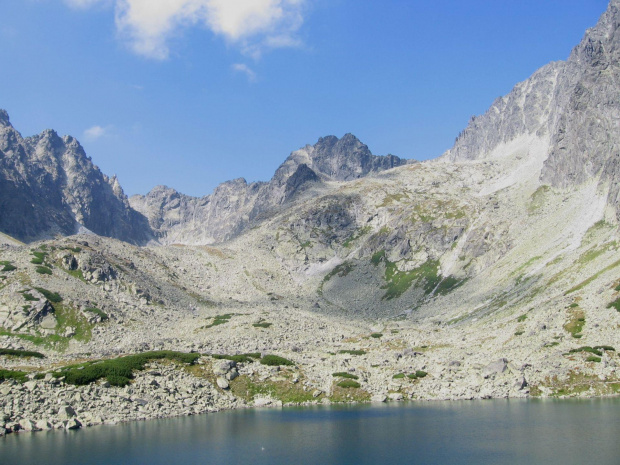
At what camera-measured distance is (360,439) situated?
41.8m

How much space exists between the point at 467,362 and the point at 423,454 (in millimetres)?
35170

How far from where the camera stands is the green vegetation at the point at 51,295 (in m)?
102

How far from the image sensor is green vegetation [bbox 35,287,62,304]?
102 meters

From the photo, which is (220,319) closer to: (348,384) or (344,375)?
(344,375)

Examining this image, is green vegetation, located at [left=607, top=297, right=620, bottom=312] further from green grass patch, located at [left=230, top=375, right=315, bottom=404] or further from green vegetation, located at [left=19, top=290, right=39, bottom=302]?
green vegetation, located at [left=19, top=290, right=39, bottom=302]

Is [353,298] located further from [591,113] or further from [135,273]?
[591,113]

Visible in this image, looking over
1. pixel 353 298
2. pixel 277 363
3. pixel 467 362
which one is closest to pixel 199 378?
pixel 277 363

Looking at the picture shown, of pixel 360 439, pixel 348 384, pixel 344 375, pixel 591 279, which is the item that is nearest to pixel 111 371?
pixel 348 384

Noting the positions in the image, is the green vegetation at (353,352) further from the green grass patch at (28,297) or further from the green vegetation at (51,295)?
the green grass patch at (28,297)

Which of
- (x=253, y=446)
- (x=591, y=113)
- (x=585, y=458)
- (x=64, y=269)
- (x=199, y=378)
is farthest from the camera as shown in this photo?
(x=591, y=113)

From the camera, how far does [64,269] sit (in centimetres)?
→ 12425

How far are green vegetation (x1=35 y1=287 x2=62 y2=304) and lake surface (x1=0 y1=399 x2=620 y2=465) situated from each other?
Result: 64.9 metres

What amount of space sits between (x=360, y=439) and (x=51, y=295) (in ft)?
284

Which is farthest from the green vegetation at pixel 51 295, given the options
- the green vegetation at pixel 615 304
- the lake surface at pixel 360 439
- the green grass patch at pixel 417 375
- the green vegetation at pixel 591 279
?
the green vegetation at pixel 615 304
